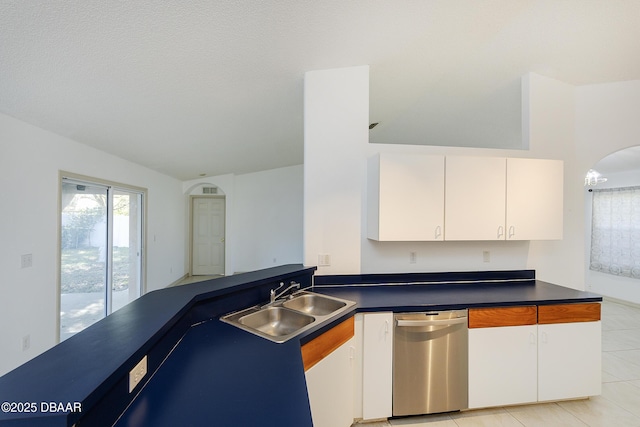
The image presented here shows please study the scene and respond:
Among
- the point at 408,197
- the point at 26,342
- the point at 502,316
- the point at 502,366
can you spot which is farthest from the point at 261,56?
the point at 26,342

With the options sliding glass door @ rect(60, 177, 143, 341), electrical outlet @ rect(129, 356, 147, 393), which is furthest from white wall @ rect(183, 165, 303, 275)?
electrical outlet @ rect(129, 356, 147, 393)

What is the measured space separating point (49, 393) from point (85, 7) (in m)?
1.63

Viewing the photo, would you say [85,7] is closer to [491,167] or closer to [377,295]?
[377,295]

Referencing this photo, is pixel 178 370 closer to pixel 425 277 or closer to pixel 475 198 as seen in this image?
pixel 425 277

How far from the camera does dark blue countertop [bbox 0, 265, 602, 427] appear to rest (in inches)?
30.4

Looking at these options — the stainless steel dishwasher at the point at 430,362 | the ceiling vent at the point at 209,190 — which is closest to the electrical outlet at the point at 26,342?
→ the stainless steel dishwasher at the point at 430,362

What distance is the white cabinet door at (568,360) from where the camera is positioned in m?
2.10

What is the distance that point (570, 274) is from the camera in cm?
284

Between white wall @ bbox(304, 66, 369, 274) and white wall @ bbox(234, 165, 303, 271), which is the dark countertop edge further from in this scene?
white wall @ bbox(234, 165, 303, 271)

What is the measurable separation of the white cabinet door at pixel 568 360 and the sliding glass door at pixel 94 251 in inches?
179

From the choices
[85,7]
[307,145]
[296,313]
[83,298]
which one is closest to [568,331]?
[296,313]

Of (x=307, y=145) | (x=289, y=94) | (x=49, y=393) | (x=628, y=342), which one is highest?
(x=289, y=94)

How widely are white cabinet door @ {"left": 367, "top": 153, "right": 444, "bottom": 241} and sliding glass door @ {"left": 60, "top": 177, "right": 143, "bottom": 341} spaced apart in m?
3.24

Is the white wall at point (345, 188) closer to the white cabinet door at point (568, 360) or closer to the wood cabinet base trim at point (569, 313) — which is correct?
the wood cabinet base trim at point (569, 313)
